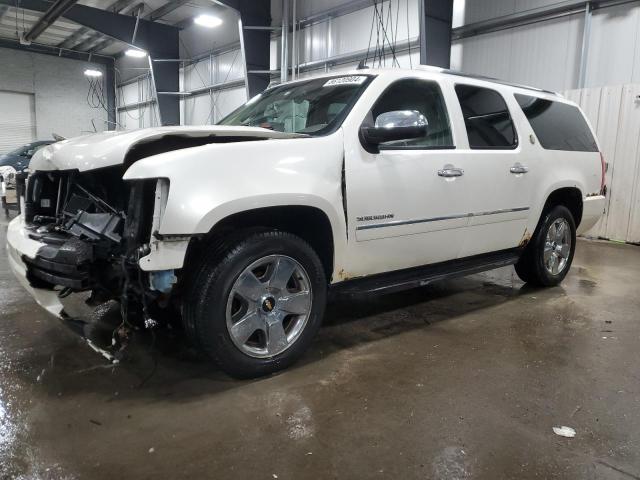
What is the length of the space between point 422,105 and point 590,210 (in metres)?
2.34

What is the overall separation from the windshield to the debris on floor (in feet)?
5.97

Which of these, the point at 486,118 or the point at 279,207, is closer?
the point at 279,207

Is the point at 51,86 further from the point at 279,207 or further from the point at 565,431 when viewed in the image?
the point at 565,431

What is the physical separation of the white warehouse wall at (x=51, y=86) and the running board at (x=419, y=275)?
20086mm

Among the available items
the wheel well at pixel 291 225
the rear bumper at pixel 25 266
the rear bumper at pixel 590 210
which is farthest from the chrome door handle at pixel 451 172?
→ the rear bumper at pixel 25 266

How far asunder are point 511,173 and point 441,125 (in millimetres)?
767

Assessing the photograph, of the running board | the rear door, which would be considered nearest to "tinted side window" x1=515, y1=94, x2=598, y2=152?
the rear door

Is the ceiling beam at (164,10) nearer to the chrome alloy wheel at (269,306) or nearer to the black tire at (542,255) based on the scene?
the black tire at (542,255)

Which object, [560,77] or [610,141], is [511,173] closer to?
[610,141]

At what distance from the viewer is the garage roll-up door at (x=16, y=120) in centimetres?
1945

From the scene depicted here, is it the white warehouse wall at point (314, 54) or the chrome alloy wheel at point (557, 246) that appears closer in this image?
the chrome alloy wheel at point (557, 246)

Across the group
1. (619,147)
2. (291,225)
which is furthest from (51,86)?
(291,225)

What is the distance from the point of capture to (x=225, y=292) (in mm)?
2311

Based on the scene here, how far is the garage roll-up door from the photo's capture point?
1945 cm
